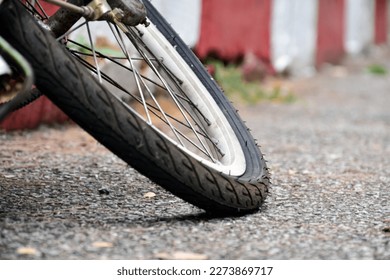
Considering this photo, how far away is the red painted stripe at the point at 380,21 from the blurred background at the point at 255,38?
10.8 feet

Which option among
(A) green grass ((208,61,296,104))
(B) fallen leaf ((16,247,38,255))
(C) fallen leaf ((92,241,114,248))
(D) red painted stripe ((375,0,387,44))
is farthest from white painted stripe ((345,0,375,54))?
(B) fallen leaf ((16,247,38,255))

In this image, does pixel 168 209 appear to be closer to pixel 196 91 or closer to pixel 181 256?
pixel 196 91

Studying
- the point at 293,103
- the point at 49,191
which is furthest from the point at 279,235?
the point at 293,103

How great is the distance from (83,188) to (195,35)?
435cm

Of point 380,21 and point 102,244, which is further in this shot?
point 380,21

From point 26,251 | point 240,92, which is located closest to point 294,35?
point 240,92

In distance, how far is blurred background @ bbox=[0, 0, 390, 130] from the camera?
247 inches

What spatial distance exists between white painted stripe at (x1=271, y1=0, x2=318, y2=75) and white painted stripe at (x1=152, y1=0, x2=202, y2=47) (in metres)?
2.85

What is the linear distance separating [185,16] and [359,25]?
9972 millimetres

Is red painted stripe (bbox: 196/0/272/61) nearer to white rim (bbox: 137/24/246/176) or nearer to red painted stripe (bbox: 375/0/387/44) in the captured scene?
white rim (bbox: 137/24/246/176)

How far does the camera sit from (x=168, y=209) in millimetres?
2404

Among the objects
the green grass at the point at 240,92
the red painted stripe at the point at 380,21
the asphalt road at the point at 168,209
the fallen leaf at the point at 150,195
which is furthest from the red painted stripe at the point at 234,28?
the red painted stripe at the point at 380,21

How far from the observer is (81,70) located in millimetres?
1953

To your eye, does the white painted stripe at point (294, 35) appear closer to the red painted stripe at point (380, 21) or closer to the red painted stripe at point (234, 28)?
the red painted stripe at point (234, 28)
